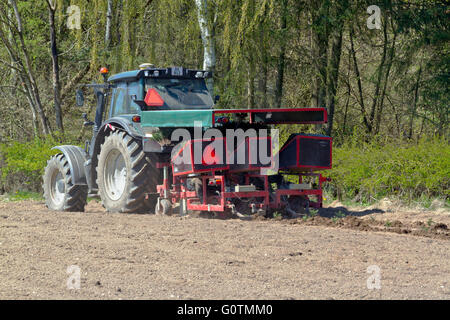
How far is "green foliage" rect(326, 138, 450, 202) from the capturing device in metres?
12.3

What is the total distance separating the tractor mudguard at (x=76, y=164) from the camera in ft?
38.4

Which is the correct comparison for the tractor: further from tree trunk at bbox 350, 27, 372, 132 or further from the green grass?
tree trunk at bbox 350, 27, 372, 132

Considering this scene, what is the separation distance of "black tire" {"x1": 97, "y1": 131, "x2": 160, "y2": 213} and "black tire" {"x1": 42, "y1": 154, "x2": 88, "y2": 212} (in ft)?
2.96

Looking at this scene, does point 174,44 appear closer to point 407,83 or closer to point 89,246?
Result: point 407,83

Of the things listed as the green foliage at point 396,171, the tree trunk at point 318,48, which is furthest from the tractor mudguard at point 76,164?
the tree trunk at point 318,48

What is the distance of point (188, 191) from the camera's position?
10.0m

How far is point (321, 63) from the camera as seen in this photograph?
51.7ft

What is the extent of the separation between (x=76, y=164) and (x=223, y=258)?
19.2ft

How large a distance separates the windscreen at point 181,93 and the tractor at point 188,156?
0.02 m

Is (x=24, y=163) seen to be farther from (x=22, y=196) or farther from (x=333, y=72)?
(x=333, y=72)
